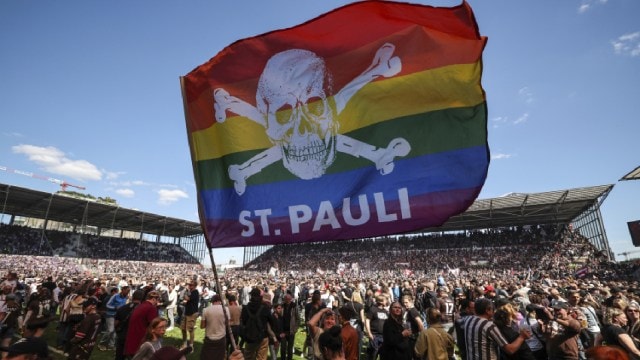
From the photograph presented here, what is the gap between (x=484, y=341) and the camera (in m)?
4.05

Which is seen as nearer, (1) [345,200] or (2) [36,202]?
(1) [345,200]

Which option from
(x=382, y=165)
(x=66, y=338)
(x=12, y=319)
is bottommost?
(x=66, y=338)

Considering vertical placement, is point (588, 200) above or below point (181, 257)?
above

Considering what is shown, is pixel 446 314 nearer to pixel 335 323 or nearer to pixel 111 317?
pixel 335 323

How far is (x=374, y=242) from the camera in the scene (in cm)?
4834

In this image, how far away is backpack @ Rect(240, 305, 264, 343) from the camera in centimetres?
620

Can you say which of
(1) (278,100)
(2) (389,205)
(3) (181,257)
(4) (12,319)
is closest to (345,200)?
(2) (389,205)

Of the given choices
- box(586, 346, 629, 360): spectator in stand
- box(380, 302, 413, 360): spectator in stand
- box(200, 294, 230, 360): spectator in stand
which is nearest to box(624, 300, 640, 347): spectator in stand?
box(380, 302, 413, 360): spectator in stand

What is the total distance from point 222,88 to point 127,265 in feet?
134

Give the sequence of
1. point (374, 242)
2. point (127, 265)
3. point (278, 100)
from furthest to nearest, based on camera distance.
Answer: point (374, 242) < point (127, 265) < point (278, 100)

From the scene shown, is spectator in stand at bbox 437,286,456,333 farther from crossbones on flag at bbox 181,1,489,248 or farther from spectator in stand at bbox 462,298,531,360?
crossbones on flag at bbox 181,1,489,248

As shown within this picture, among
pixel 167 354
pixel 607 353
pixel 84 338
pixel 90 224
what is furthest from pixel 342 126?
pixel 90 224

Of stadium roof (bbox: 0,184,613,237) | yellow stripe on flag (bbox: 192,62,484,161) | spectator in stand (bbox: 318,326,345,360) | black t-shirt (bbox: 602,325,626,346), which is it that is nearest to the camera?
yellow stripe on flag (bbox: 192,62,484,161)

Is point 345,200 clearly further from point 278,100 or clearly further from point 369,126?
point 278,100
